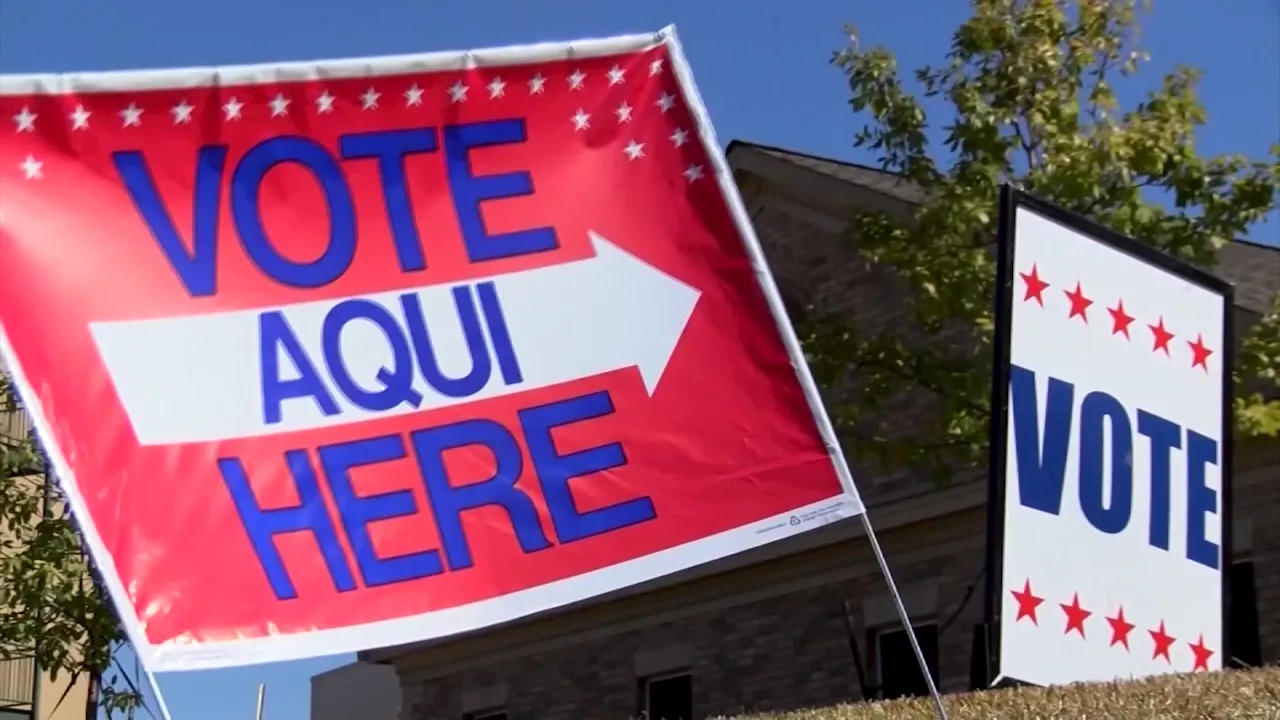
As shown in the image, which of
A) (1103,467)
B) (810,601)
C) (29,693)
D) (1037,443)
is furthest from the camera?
(29,693)

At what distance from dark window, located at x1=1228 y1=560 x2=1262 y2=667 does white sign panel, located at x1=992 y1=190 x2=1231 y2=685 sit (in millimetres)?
5775

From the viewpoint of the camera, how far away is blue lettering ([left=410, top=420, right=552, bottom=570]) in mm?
4363

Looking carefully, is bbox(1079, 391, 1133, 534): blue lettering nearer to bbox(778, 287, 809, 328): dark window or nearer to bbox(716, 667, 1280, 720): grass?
bbox(716, 667, 1280, 720): grass

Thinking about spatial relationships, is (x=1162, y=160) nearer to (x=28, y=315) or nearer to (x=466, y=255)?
(x=466, y=255)

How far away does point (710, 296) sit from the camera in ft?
15.9

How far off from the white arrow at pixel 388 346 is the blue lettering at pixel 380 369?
0.02 m

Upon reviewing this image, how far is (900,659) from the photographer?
15.3 metres

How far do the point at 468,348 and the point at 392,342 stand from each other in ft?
0.70

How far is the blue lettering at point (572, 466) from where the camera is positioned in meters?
4.50

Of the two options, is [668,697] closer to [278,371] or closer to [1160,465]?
[1160,465]

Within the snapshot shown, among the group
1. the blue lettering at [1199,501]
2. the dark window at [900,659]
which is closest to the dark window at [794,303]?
the dark window at [900,659]

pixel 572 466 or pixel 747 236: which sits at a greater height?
pixel 747 236

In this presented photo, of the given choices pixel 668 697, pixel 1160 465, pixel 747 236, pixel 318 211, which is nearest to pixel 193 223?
pixel 318 211

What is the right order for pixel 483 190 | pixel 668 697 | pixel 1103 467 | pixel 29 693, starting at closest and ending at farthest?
pixel 483 190, pixel 1103 467, pixel 668 697, pixel 29 693
